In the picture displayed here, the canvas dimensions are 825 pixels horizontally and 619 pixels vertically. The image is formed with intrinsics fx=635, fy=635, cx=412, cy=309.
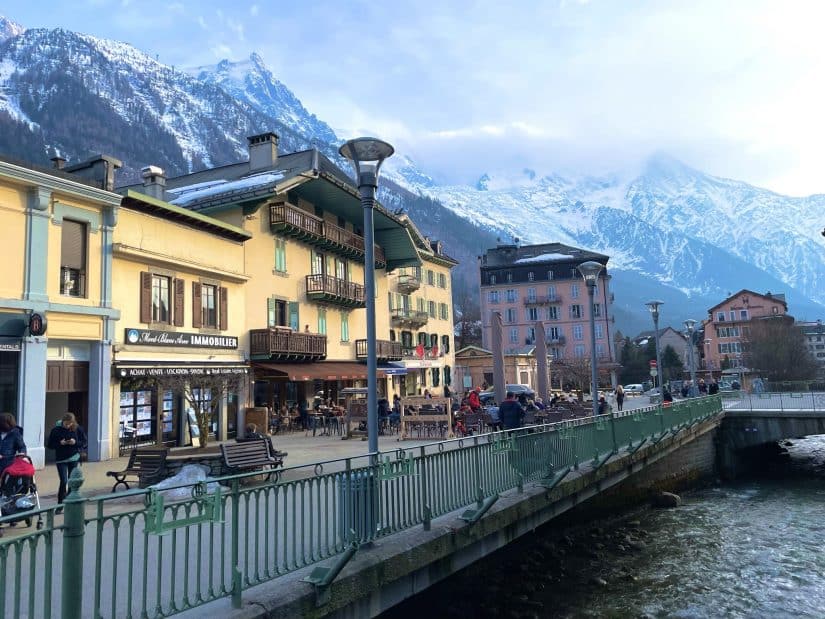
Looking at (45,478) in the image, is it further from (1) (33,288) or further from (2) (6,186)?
(2) (6,186)

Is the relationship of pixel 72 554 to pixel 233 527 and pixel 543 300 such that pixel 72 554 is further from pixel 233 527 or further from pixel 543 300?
pixel 543 300

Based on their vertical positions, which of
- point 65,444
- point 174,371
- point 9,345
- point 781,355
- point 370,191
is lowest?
point 65,444

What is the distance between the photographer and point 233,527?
539 centimetres

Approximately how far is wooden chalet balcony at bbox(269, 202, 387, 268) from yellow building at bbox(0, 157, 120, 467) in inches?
339

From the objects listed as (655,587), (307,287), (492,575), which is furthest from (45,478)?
(307,287)

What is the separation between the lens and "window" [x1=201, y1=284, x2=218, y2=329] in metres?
22.8

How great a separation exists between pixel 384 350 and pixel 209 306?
13.7 meters

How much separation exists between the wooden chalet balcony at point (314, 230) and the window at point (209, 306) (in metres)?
5.13

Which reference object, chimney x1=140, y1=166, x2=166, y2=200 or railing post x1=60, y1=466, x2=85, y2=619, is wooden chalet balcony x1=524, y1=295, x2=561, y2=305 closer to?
chimney x1=140, y1=166, x2=166, y2=200

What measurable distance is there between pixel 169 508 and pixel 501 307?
78906 mm

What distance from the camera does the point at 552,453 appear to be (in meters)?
12.4

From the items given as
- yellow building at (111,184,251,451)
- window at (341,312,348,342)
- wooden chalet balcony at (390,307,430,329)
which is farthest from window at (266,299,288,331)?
wooden chalet balcony at (390,307,430,329)

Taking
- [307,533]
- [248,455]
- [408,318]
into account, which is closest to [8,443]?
[248,455]

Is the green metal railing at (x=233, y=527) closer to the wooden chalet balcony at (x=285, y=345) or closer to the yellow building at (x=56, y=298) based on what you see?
the yellow building at (x=56, y=298)
